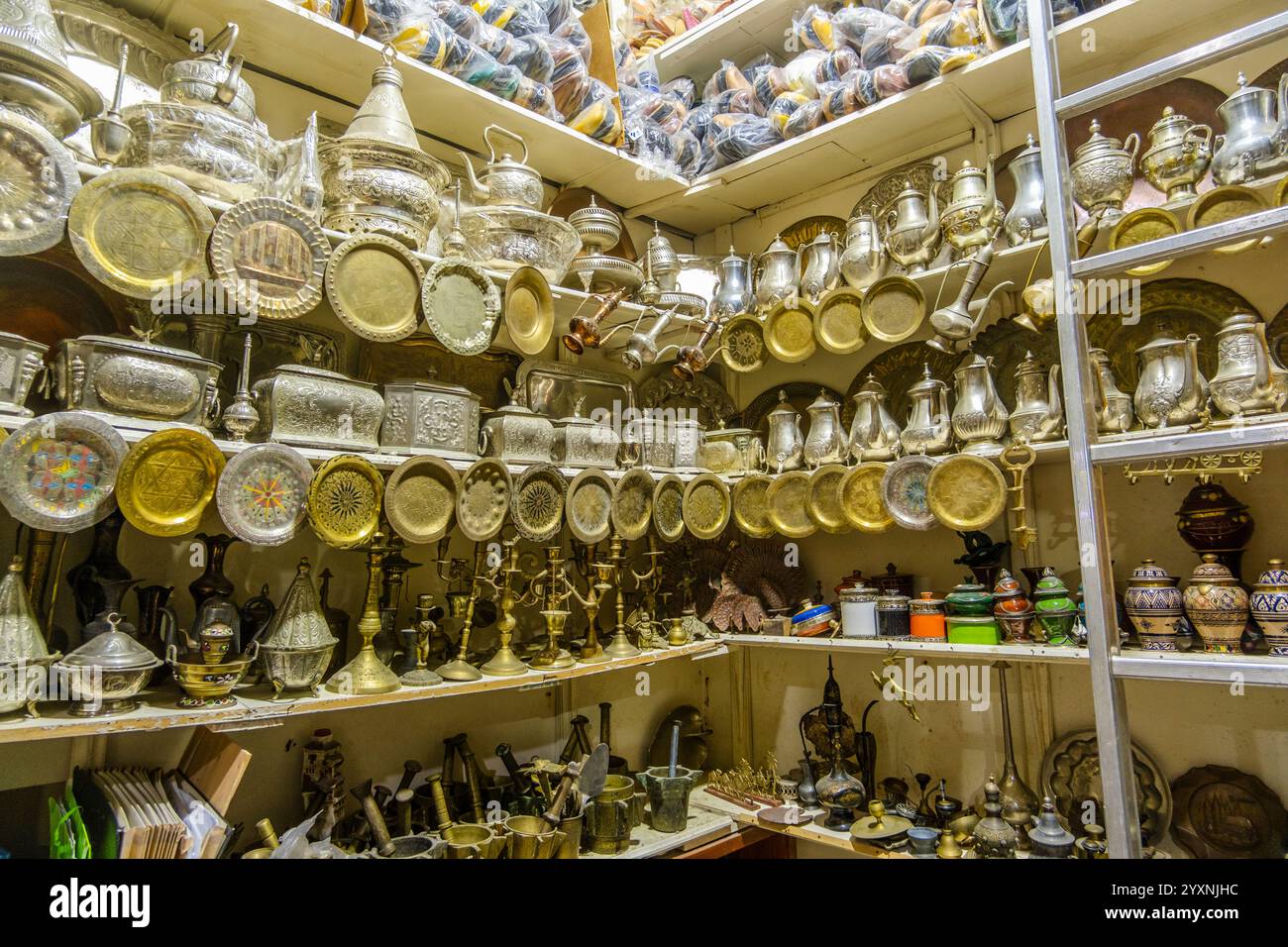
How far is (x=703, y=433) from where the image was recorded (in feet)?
9.04

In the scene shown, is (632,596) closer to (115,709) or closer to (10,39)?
(115,709)

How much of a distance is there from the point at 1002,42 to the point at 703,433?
1546mm

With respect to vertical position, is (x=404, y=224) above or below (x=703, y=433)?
above

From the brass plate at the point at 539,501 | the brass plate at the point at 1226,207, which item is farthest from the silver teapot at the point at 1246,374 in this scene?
the brass plate at the point at 539,501

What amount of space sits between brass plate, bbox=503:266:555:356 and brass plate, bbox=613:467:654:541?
0.51 metres

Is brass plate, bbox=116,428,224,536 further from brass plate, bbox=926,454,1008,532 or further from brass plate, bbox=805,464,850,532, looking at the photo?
brass plate, bbox=926,454,1008,532

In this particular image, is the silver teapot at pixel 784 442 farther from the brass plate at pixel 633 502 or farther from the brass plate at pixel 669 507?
the brass plate at pixel 633 502

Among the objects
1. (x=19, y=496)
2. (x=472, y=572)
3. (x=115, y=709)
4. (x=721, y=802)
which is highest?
(x=19, y=496)

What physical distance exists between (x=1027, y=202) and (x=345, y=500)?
2.04m

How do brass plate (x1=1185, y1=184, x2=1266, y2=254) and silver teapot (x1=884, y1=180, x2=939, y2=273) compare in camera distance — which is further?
silver teapot (x1=884, y1=180, x2=939, y2=273)

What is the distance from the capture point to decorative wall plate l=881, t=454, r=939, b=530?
2135 mm

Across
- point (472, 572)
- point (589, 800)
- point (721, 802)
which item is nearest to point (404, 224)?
point (472, 572)

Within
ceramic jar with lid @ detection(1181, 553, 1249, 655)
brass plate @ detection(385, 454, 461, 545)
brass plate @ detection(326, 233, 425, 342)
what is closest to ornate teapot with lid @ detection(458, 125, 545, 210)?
brass plate @ detection(326, 233, 425, 342)

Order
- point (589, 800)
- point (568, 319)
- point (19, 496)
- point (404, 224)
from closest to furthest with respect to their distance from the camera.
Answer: point (19, 496) → point (404, 224) → point (589, 800) → point (568, 319)
